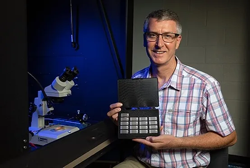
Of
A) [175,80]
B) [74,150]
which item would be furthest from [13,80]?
[175,80]

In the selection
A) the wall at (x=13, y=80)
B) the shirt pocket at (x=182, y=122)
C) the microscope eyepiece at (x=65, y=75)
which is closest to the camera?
the wall at (x=13, y=80)

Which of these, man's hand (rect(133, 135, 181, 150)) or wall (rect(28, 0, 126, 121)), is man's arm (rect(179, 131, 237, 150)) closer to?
man's hand (rect(133, 135, 181, 150))

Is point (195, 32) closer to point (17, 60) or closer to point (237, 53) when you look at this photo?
point (237, 53)

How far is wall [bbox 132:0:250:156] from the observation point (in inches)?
66.9

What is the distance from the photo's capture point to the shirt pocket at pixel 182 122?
112cm

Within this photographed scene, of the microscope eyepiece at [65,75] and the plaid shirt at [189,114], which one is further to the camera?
the microscope eyepiece at [65,75]

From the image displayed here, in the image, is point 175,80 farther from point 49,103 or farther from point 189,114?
point 49,103

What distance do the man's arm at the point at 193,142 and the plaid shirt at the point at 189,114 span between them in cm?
3

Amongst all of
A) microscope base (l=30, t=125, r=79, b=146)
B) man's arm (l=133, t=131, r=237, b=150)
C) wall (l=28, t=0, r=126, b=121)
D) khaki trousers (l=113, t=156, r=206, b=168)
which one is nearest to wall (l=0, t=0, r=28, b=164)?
microscope base (l=30, t=125, r=79, b=146)

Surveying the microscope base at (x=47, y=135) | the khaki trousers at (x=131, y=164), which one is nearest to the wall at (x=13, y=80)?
the microscope base at (x=47, y=135)

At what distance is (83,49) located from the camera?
1.78 metres

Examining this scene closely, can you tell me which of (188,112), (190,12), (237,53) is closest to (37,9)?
(190,12)

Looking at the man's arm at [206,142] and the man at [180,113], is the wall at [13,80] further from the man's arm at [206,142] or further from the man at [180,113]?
the man's arm at [206,142]

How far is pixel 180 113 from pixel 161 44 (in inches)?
15.2
